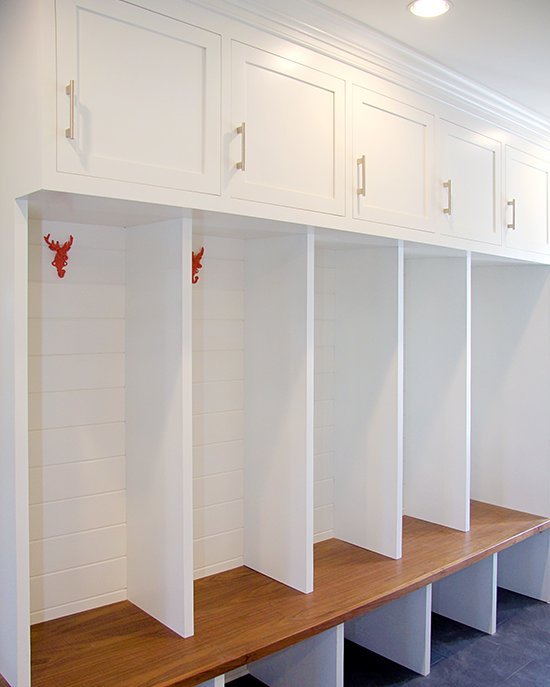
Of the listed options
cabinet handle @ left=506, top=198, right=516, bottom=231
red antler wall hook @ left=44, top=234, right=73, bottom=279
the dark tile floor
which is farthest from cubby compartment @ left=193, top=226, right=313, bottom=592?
cabinet handle @ left=506, top=198, right=516, bottom=231

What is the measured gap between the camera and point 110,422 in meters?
2.17

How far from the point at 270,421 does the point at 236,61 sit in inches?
48.0

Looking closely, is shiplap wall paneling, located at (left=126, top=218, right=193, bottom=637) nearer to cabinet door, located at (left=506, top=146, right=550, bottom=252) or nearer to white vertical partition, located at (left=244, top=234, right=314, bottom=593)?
white vertical partition, located at (left=244, top=234, right=314, bottom=593)

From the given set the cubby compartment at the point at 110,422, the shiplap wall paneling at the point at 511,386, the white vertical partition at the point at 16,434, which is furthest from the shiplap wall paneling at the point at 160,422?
the shiplap wall paneling at the point at 511,386

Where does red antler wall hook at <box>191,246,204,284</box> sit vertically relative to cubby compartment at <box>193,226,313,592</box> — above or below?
above

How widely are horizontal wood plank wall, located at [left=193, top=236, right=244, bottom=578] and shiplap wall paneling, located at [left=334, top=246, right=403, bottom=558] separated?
1.73 ft

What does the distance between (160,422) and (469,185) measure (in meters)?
1.60

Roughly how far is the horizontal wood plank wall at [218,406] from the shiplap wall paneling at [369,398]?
53cm

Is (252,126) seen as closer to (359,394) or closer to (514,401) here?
(359,394)

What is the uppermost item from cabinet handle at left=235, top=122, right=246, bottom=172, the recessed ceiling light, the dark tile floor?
the recessed ceiling light

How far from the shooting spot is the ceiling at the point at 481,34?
1.93m

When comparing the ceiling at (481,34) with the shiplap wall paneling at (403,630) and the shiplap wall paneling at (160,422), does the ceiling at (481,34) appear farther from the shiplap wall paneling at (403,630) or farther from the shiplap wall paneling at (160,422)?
the shiplap wall paneling at (403,630)

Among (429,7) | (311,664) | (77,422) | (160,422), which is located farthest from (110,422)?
(429,7)

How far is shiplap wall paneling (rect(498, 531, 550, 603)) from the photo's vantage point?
133 inches
